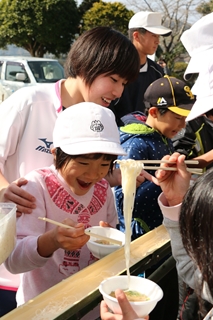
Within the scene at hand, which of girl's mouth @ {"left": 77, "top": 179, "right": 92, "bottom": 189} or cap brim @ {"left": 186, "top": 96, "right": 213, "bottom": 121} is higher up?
cap brim @ {"left": 186, "top": 96, "right": 213, "bottom": 121}

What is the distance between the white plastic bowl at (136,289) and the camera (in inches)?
50.9

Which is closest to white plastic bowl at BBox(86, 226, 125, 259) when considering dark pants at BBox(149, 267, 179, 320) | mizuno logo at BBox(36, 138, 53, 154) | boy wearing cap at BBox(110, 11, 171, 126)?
dark pants at BBox(149, 267, 179, 320)

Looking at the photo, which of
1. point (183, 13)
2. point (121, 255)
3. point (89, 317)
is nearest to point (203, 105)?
point (121, 255)

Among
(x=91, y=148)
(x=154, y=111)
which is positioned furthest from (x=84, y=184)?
(x=154, y=111)

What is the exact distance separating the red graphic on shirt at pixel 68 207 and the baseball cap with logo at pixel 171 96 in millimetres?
919

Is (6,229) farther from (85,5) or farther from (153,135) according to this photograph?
(85,5)

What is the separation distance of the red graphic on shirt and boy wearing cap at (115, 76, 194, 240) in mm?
491

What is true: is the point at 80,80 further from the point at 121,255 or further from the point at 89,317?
the point at 89,317

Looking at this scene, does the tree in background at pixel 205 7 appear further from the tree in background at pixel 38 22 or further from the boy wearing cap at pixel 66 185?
the boy wearing cap at pixel 66 185

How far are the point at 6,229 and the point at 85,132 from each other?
64 centimetres

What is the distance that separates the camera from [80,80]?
→ 2.24 metres

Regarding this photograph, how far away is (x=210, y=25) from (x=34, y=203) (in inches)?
41.2

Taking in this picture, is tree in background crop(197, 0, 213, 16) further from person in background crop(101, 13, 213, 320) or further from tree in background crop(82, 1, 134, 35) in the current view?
person in background crop(101, 13, 213, 320)

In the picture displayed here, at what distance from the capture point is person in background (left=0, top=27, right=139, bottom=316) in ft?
7.00
